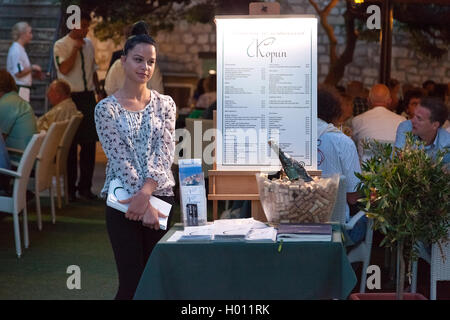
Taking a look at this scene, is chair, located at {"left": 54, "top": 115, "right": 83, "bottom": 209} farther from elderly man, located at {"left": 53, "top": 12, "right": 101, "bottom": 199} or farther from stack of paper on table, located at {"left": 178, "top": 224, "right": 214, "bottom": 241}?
stack of paper on table, located at {"left": 178, "top": 224, "right": 214, "bottom": 241}

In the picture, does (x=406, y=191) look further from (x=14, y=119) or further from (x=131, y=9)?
(x=131, y=9)

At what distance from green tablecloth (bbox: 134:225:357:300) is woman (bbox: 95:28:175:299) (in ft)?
1.62

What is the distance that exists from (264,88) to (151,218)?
3.04 ft

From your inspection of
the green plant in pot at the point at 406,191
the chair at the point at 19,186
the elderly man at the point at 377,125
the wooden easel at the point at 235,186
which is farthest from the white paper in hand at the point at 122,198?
the elderly man at the point at 377,125

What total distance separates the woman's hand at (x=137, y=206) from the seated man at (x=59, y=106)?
544cm

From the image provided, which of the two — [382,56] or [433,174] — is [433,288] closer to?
[433,174]

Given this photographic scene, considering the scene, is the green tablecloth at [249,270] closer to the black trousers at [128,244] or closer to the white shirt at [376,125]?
the black trousers at [128,244]

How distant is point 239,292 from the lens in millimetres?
3518

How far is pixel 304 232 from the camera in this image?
Result: 11.8 feet

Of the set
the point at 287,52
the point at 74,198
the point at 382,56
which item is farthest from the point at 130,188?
the point at 382,56

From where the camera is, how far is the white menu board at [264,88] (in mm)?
4441

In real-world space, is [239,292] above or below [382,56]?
below

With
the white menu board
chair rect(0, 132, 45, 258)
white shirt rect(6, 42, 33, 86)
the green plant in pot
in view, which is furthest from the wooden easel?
white shirt rect(6, 42, 33, 86)
